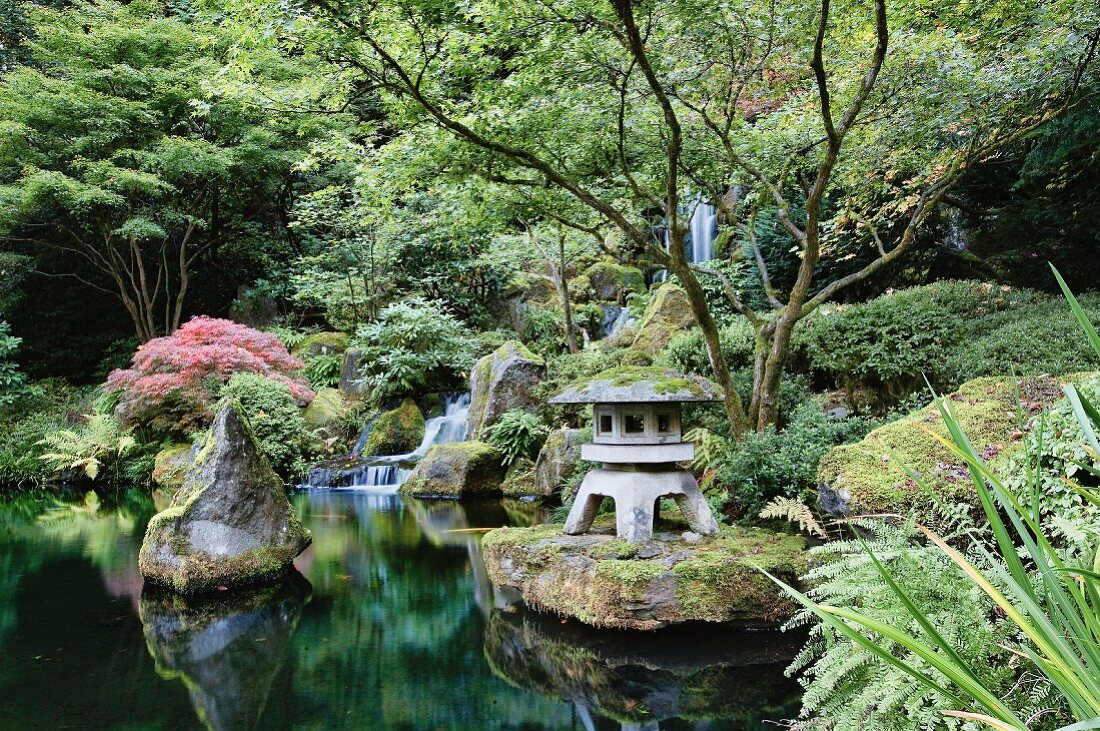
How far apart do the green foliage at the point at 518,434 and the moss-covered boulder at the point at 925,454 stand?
5.97 m

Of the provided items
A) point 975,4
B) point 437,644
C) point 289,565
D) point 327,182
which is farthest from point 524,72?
point 327,182

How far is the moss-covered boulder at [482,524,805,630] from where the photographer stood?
4.37 metres

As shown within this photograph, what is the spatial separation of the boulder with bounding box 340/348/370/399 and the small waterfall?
112cm

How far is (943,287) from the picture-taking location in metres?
7.42

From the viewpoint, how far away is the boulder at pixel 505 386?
11.1 metres

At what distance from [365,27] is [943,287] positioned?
634 cm

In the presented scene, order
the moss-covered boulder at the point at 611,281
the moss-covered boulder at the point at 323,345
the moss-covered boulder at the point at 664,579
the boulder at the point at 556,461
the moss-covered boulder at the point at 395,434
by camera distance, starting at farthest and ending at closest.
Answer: the moss-covered boulder at the point at 611,281 → the moss-covered boulder at the point at 323,345 → the moss-covered boulder at the point at 395,434 → the boulder at the point at 556,461 → the moss-covered boulder at the point at 664,579

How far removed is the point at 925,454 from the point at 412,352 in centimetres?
1039

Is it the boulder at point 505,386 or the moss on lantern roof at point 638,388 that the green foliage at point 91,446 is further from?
the moss on lantern roof at point 638,388

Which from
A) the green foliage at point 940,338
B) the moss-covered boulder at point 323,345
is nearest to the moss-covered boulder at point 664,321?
the green foliage at point 940,338

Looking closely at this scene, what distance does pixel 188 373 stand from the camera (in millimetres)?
11789

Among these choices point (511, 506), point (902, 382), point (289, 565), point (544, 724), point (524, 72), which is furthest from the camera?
point (511, 506)

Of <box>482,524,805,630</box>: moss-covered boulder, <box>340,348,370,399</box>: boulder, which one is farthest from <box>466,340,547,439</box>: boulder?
<box>482,524,805,630</box>: moss-covered boulder

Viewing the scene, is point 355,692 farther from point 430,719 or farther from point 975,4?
point 975,4
